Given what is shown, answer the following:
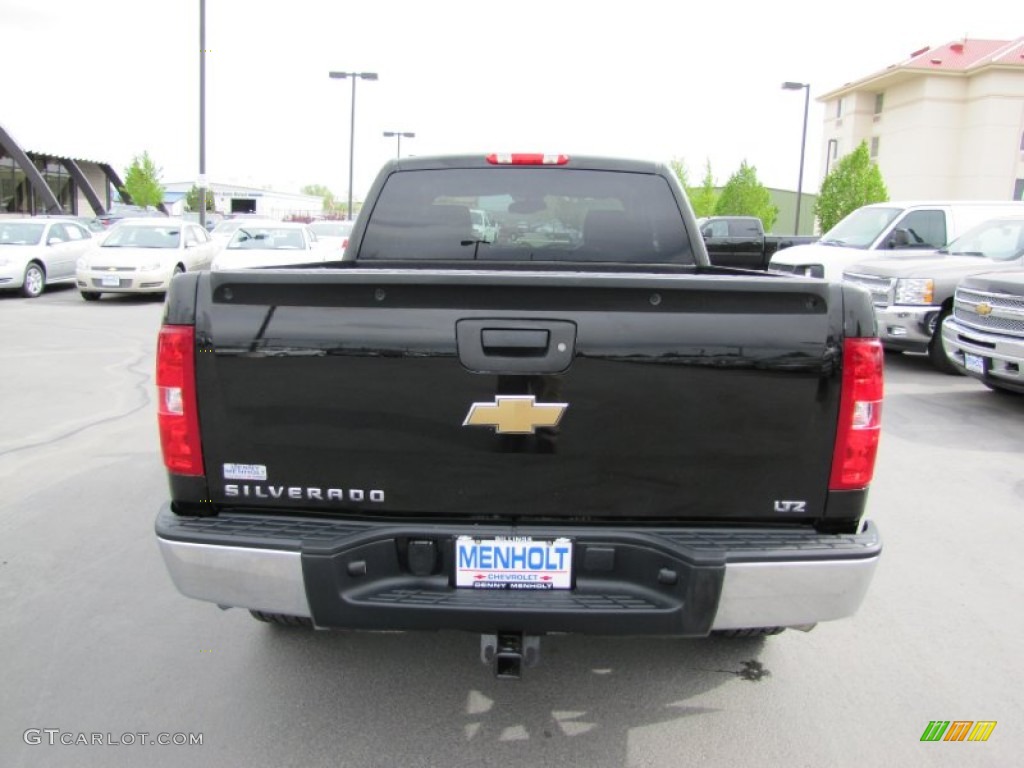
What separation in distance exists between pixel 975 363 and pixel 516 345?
24.4 feet

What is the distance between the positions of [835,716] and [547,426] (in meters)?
1.67

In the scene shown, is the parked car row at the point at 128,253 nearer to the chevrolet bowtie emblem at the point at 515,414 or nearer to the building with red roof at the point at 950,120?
the chevrolet bowtie emblem at the point at 515,414

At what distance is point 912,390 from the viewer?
354 inches

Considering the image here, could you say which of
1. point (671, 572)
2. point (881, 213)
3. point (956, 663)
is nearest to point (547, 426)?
point (671, 572)

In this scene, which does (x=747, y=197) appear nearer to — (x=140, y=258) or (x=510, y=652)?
(x=140, y=258)

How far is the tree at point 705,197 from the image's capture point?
4472 cm

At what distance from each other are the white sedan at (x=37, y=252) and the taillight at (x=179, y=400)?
16645 mm

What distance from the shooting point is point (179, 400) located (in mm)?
2426

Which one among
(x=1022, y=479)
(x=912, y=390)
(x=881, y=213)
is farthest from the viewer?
(x=881, y=213)

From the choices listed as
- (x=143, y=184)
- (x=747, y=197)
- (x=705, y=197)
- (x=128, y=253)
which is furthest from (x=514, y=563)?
(x=143, y=184)

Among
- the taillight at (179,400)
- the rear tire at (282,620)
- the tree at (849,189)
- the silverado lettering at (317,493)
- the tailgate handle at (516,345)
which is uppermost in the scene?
the tree at (849,189)

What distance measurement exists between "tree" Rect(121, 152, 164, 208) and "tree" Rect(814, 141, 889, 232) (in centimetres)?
5089

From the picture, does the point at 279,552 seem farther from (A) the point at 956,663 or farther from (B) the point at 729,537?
(A) the point at 956,663

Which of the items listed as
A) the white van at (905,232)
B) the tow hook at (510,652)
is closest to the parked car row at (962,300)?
the white van at (905,232)
